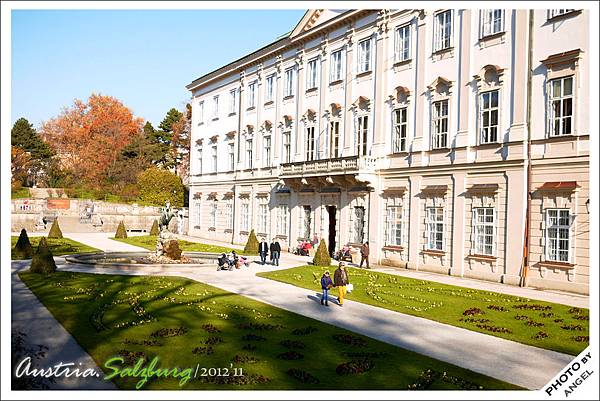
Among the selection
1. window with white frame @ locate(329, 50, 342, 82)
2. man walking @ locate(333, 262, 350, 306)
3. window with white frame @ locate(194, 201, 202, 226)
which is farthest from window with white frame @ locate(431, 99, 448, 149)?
window with white frame @ locate(194, 201, 202, 226)

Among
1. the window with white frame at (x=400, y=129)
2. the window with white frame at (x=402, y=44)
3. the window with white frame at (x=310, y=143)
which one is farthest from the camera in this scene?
the window with white frame at (x=310, y=143)

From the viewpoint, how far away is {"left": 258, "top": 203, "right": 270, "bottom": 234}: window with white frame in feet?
148

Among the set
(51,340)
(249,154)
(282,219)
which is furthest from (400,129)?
(51,340)

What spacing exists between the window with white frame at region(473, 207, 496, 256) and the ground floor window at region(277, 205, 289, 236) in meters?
17.8

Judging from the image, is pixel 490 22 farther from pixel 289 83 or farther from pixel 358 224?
pixel 289 83

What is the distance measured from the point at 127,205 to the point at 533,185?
51.3 meters

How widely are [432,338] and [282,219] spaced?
2813cm

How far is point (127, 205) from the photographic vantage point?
218ft

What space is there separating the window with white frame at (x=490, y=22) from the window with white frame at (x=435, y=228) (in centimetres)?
870

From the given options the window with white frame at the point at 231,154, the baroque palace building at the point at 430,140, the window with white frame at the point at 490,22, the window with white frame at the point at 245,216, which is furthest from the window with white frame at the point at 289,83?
the window with white frame at the point at 490,22

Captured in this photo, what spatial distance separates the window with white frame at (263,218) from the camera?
4497 centimetres

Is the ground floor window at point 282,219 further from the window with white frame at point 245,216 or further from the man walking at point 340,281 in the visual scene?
the man walking at point 340,281

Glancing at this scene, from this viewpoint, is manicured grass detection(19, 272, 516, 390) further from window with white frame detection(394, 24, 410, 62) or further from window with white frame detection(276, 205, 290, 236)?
window with white frame detection(276, 205, 290, 236)

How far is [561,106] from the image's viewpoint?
77.6 ft
